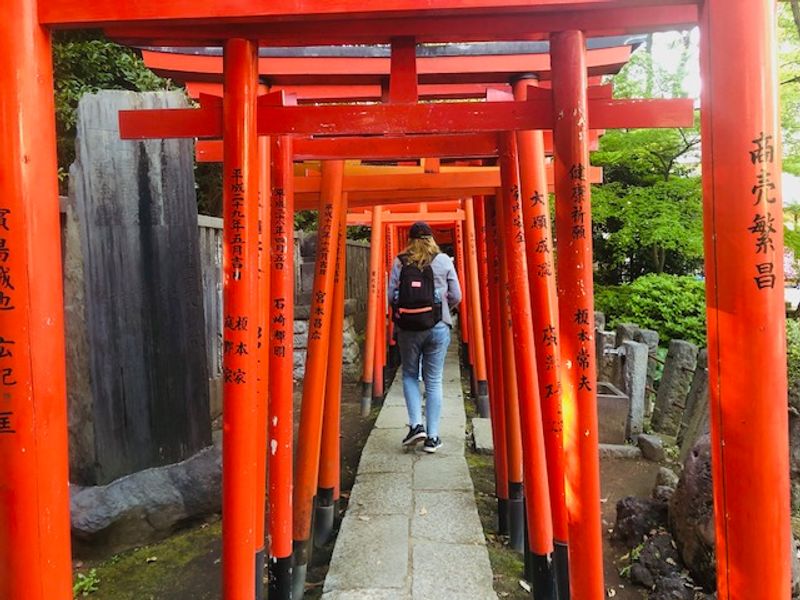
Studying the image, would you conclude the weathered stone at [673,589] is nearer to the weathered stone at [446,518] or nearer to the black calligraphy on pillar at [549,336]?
the weathered stone at [446,518]

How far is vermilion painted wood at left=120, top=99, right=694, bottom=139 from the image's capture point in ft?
6.59

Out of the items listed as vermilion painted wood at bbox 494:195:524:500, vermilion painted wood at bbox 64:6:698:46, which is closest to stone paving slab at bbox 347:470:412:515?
vermilion painted wood at bbox 494:195:524:500

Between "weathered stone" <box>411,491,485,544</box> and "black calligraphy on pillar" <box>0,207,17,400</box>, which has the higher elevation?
"black calligraphy on pillar" <box>0,207,17,400</box>

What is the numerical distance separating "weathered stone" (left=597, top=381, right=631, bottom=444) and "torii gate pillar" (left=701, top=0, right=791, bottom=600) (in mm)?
3707

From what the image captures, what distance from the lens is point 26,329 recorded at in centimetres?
161

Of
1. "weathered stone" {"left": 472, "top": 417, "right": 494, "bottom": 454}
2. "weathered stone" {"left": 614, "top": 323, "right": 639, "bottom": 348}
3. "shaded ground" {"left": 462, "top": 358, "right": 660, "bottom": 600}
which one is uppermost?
"weathered stone" {"left": 614, "top": 323, "right": 639, "bottom": 348}

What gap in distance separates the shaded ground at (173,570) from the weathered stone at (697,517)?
2.23m

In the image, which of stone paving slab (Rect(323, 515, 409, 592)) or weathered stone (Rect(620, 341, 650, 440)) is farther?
weathered stone (Rect(620, 341, 650, 440))

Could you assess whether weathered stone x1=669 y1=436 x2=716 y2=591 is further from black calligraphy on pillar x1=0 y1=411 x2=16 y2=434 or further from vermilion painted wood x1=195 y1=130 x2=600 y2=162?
black calligraphy on pillar x1=0 y1=411 x2=16 y2=434

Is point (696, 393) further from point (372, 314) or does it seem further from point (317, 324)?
point (372, 314)

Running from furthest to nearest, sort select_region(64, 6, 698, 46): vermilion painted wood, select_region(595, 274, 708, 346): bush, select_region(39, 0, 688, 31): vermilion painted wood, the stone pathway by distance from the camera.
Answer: select_region(595, 274, 708, 346): bush < the stone pathway < select_region(64, 6, 698, 46): vermilion painted wood < select_region(39, 0, 688, 31): vermilion painted wood

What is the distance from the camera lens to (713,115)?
1.56 m

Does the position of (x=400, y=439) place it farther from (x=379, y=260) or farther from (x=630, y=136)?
(x=630, y=136)

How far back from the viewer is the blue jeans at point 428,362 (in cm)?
507
